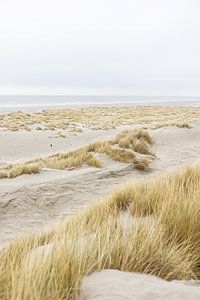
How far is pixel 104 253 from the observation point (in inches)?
96.7

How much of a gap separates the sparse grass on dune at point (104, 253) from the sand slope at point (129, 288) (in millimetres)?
69

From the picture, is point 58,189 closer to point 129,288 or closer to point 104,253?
point 104,253

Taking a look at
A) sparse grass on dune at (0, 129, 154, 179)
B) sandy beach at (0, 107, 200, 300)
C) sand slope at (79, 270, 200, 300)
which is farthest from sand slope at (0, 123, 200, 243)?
sand slope at (79, 270, 200, 300)

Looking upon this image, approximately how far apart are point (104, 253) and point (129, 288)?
1.39 feet

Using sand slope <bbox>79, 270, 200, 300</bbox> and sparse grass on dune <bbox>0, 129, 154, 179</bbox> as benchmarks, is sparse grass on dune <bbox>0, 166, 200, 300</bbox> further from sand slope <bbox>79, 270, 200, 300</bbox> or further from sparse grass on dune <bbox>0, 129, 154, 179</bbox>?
sparse grass on dune <bbox>0, 129, 154, 179</bbox>

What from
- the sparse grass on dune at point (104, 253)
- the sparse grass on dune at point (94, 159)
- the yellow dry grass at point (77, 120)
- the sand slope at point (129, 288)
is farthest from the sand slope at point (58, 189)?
the yellow dry grass at point (77, 120)

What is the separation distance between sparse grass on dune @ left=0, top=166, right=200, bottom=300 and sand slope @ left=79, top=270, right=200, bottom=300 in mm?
69

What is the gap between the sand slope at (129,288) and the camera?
1967 millimetres

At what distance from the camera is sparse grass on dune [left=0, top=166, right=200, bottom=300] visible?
6.69ft

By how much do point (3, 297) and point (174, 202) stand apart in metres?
2.02

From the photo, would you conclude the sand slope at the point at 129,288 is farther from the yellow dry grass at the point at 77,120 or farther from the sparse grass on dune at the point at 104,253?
the yellow dry grass at the point at 77,120

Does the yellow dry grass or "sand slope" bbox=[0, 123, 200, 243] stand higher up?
"sand slope" bbox=[0, 123, 200, 243]

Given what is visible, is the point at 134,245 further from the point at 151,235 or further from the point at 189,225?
the point at 189,225

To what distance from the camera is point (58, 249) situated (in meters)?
2.31
